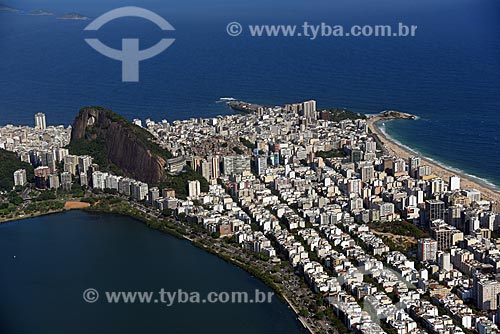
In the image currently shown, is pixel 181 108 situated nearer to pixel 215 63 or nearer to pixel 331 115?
pixel 331 115

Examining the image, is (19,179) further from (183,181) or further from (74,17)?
(74,17)

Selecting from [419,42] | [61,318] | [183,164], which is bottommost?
[61,318]

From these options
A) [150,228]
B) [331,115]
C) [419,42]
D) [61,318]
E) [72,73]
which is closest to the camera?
[61,318]

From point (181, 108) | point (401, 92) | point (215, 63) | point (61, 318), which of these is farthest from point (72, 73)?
point (61, 318)

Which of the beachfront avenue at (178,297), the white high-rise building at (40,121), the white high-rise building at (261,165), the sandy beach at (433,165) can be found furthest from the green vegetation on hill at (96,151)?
the sandy beach at (433,165)

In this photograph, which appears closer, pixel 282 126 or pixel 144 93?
pixel 282 126

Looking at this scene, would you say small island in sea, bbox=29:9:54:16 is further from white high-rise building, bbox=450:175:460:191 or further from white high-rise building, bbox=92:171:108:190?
white high-rise building, bbox=450:175:460:191

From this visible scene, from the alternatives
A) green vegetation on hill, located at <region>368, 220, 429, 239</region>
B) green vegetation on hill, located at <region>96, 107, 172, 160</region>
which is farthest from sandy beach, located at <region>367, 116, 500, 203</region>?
green vegetation on hill, located at <region>96, 107, 172, 160</region>

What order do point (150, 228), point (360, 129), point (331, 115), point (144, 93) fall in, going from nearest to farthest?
point (150, 228) < point (360, 129) < point (331, 115) < point (144, 93)
